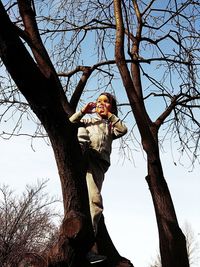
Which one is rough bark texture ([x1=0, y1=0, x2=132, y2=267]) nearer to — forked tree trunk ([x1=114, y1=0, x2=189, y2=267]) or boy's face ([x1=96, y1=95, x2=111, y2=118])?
boy's face ([x1=96, y1=95, x2=111, y2=118])

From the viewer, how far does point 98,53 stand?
6426 millimetres

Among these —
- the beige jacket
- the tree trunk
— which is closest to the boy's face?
the beige jacket

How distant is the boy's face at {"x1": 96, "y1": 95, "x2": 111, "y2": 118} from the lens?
3.73m

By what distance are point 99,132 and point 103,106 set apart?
1.33 ft

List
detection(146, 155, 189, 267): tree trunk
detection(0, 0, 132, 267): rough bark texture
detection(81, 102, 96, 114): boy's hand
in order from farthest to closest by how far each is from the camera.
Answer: detection(146, 155, 189, 267): tree trunk < detection(81, 102, 96, 114): boy's hand < detection(0, 0, 132, 267): rough bark texture

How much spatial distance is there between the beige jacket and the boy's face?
0.08m

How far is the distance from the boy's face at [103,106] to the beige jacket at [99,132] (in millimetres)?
78

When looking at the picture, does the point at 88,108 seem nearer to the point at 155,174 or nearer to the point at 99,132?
the point at 99,132

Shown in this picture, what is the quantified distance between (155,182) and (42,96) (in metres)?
2.38

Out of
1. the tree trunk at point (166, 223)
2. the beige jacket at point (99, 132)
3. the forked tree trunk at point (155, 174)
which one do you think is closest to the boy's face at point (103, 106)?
the beige jacket at point (99, 132)

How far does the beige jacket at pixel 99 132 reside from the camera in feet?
10.7

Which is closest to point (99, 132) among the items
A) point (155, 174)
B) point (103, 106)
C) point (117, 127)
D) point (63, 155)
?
point (117, 127)

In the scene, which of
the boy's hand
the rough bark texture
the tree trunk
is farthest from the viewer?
the tree trunk

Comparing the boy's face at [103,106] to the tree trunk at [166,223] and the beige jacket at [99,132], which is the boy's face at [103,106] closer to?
the beige jacket at [99,132]
